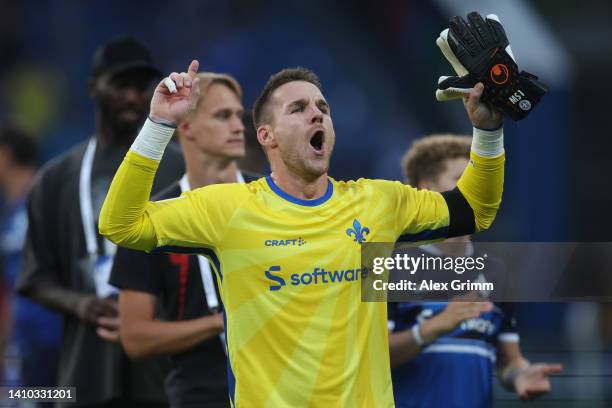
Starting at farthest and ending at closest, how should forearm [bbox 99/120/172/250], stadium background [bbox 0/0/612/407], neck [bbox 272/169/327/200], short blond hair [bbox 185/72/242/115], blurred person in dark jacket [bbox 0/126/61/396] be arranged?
stadium background [bbox 0/0/612/407] < blurred person in dark jacket [bbox 0/126/61/396] < short blond hair [bbox 185/72/242/115] < neck [bbox 272/169/327/200] < forearm [bbox 99/120/172/250]

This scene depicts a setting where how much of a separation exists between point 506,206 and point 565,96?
1628 mm

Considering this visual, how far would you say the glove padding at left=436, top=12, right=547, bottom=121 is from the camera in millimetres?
4082

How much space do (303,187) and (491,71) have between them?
0.78 meters

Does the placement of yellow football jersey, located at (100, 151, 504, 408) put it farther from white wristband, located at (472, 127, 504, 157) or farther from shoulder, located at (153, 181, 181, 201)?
shoulder, located at (153, 181, 181, 201)

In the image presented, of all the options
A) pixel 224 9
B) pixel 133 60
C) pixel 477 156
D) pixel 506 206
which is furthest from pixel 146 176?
pixel 224 9

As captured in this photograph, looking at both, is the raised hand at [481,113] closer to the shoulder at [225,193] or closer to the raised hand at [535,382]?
the shoulder at [225,193]

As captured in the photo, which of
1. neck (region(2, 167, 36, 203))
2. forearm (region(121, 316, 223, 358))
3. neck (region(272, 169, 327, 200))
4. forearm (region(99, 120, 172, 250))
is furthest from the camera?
neck (region(2, 167, 36, 203))

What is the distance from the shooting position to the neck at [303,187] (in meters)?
4.31

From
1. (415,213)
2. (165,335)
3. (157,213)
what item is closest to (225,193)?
(157,213)

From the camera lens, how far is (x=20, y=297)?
7.26 meters

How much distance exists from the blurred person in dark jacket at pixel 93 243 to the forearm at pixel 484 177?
2106 mm

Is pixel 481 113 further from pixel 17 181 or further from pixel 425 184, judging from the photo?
pixel 17 181

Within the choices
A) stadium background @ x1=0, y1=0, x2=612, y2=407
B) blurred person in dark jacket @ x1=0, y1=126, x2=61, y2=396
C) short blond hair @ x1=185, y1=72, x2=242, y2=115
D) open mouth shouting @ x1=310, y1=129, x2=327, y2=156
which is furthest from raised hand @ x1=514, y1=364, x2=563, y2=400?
stadium background @ x1=0, y1=0, x2=612, y2=407

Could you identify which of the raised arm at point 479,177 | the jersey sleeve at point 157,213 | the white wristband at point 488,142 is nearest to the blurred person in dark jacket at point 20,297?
the jersey sleeve at point 157,213
